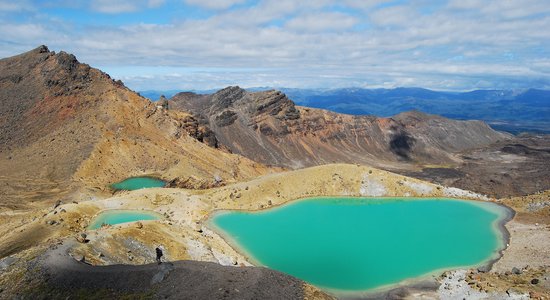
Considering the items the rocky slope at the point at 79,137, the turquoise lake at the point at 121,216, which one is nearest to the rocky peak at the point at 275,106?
the rocky slope at the point at 79,137

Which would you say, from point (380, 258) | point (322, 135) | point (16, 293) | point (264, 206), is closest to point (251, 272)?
point (16, 293)

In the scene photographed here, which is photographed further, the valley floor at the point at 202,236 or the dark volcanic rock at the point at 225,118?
the dark volcanic rock at the point at 225,118

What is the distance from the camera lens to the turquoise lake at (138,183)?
85.0 metres

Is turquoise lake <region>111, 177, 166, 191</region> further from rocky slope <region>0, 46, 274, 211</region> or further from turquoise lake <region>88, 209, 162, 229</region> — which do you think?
turquoise lake <region>88, 209, 162, 229</region>

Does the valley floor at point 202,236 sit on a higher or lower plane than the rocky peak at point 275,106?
lower

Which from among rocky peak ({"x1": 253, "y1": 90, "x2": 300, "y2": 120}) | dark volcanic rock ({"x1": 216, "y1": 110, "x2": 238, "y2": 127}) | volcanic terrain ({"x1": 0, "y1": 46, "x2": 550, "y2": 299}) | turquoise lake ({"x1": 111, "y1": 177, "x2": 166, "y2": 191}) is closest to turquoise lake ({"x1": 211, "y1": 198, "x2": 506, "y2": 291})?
volcanic terrain ({"x1": 0, "y1": 46, "x2": 550, "y2": 299})

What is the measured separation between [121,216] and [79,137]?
169 feet

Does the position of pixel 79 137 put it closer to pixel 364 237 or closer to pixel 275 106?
pixel 364 237

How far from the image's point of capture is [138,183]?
287ft

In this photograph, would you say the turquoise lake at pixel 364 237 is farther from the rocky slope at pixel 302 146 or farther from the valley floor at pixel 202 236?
the rocky slope at pixel 302 146

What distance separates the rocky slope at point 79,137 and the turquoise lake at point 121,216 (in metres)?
20.0

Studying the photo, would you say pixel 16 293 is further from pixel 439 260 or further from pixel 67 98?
pixel 67 98

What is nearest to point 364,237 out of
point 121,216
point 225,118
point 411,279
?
point 411,279

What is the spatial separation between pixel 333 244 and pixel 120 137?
66851 millimetres
